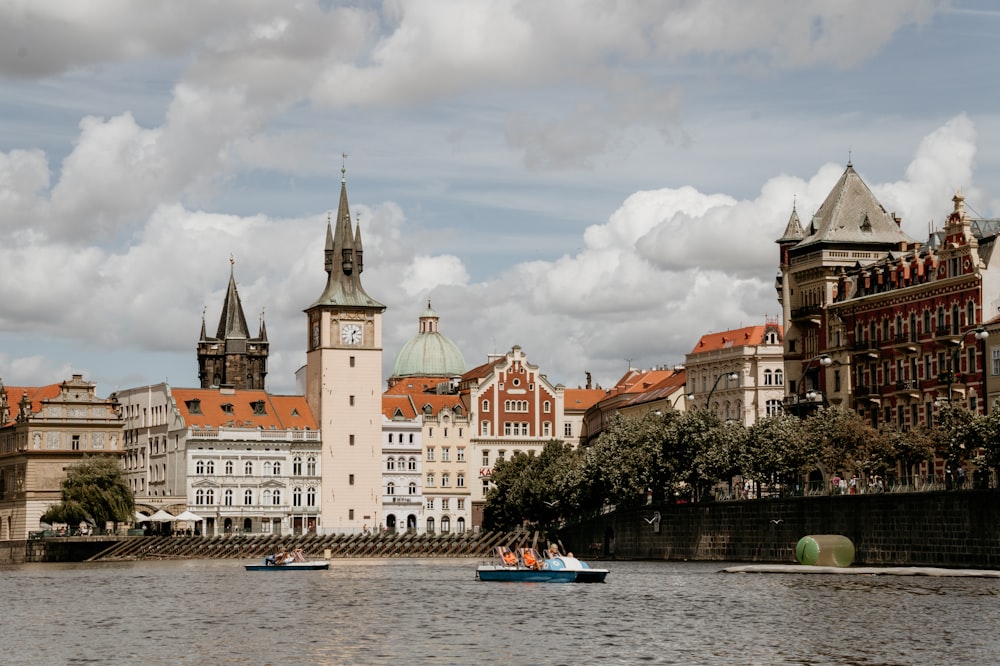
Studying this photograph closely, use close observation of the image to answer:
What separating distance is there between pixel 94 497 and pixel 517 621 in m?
113

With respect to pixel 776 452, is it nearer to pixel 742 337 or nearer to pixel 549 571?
pixel 549 571

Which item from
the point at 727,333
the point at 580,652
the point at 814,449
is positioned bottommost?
the point at 580,652

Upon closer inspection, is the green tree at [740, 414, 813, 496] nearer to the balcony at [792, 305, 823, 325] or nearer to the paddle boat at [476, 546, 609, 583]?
the balcony at [792, 305, 823, 325]

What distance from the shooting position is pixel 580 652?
2530 inches

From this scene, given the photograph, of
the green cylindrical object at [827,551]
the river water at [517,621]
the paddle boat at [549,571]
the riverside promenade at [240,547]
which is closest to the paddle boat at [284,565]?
the river water at [517,621]

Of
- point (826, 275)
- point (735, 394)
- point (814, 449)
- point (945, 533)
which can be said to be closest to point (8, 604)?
point (945, 533)

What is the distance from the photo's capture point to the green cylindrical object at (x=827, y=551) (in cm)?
10925

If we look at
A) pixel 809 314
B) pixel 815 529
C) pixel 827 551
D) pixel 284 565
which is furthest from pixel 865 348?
pixel 284 565

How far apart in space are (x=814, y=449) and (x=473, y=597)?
141ft

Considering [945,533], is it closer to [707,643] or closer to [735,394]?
[707,643]

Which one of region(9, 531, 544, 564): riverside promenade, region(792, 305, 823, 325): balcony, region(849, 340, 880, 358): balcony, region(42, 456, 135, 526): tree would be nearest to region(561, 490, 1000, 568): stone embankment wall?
region(849, 340, 880, 358): balcony

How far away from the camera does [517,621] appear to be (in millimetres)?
77125

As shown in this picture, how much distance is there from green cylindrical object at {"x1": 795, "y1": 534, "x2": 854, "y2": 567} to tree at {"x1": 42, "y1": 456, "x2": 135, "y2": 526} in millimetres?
90343

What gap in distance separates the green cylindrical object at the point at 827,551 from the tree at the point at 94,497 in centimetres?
9034
